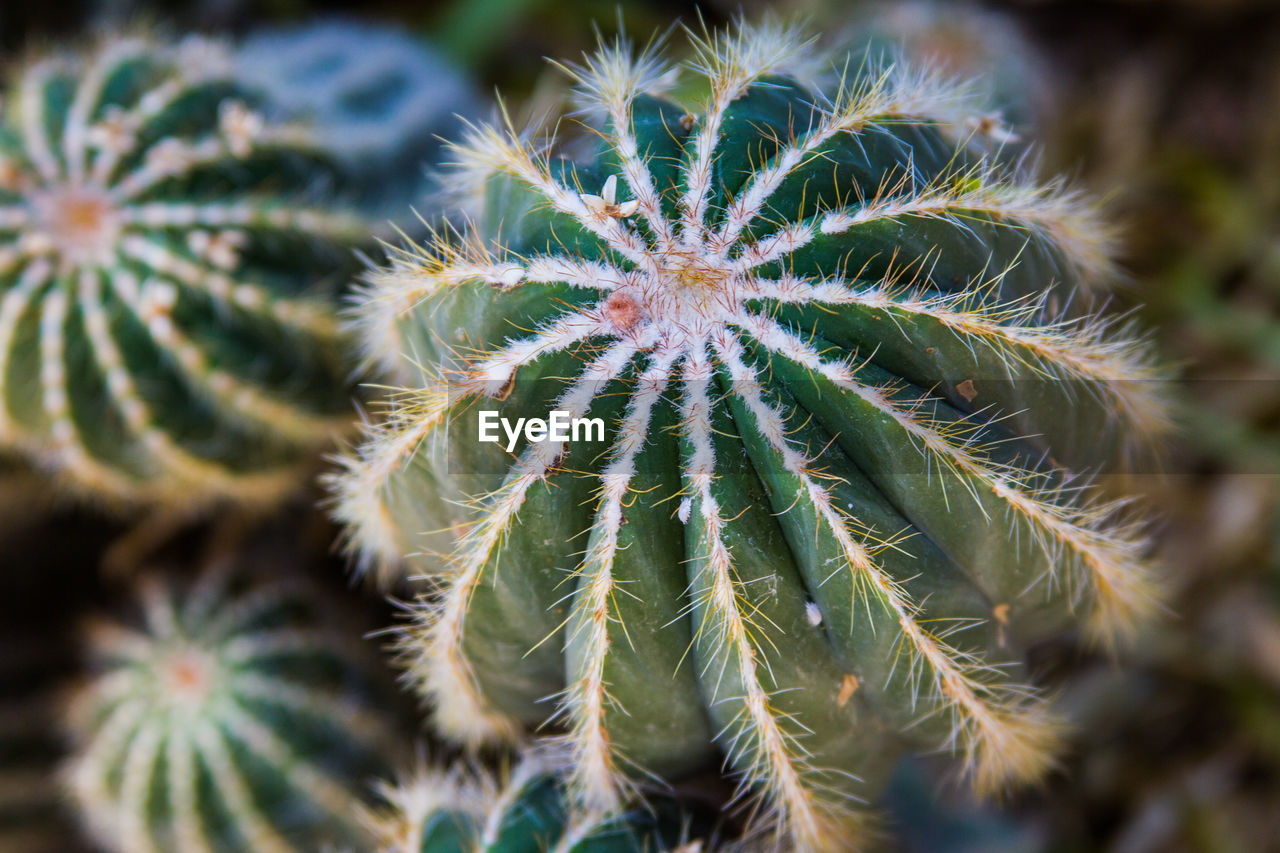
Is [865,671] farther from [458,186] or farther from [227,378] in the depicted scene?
[227,378]

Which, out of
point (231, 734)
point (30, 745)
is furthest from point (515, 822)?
point (30, 745)

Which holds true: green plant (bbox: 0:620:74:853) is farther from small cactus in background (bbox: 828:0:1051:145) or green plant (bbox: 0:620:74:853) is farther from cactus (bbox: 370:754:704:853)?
small cactus in background (bbox: 828:0:1051:145)

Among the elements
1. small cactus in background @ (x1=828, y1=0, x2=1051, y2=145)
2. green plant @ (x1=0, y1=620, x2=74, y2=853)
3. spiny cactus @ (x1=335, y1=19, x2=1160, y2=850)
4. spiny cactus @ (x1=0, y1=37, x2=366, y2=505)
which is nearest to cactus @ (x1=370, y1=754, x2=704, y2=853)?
spiny cactus @ (x1=335, y1=19, x2=1160, y2=850)

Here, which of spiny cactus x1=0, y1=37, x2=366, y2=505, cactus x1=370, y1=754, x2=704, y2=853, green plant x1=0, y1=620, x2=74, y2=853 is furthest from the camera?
green plant x1=0, y1=620, x2=74, y2=853

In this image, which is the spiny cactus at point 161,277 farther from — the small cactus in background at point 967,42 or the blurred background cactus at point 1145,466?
the small cactus in background at point 967,42

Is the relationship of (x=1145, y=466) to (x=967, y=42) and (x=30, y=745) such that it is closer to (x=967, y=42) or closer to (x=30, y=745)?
(x=967, y=42)

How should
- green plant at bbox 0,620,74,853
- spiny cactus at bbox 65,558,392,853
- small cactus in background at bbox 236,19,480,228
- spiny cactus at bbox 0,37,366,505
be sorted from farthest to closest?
green plant at bbox 0,620,74,853
small cactus in background at bbox 236,19,480,228
spiny cactus at bbox 65,558,392,853
spiny cactus at bbox 0,37,366,505

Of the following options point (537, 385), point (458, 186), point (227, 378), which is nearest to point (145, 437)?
point (227, 378)

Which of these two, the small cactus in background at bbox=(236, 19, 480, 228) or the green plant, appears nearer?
the small cactus in background at bbox=(236, 19, 480, 228)
